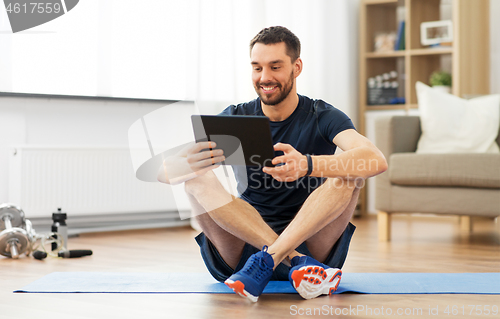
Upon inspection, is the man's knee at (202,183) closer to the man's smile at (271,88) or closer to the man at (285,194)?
the man at (285,194)

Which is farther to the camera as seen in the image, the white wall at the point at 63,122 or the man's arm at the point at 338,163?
the white wall at the point at 63,122

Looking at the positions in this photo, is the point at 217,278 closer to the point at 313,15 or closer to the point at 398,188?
the point at 398,188

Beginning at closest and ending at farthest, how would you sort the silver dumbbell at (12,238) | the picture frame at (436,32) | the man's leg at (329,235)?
the man's leg at (329,235), the silver dumbbell at (12,238), the picture frame at (436,32)

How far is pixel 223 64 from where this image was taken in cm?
336

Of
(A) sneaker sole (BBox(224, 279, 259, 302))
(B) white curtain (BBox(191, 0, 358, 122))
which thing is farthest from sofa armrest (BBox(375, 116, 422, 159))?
(A) sneaker sole (BBox(224, 279, 259, 302))

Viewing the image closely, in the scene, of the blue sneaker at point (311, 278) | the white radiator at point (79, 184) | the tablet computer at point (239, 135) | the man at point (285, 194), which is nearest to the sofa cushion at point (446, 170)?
the man at point (285, 194)

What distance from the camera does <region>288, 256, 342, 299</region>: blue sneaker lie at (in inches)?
58.6

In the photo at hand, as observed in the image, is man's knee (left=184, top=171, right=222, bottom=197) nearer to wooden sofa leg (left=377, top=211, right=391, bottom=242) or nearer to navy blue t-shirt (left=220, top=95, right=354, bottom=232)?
navy blue t-shirt (left=220, top=95, right=354, bottom=232)

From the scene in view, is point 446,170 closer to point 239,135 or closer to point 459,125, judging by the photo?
point 459,125

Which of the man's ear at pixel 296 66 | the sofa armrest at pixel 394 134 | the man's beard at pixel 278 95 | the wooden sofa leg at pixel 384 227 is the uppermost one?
the man's ear at pixel 296 66

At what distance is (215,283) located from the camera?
1771 mm

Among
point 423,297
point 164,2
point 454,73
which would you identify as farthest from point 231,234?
point 454,73

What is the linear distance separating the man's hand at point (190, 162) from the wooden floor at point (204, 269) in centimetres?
33

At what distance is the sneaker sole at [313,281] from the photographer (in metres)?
1.49
